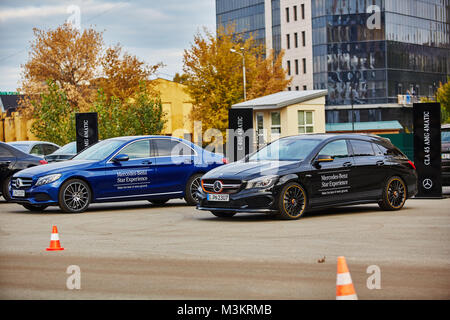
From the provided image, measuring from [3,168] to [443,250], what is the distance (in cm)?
1247

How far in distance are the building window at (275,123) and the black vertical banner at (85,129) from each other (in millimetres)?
26943

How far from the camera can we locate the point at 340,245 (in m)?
9.98

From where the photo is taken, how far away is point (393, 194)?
50.2 feet

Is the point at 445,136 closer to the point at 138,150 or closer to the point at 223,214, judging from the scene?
the point at 223,214

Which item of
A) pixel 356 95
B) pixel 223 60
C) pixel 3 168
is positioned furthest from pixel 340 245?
pixel 356 95

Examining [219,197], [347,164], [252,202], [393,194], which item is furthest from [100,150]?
[393,194]

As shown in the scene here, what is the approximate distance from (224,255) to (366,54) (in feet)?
294

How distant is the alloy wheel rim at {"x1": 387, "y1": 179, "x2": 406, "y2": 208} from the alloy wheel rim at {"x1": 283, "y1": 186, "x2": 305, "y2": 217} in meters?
2.45

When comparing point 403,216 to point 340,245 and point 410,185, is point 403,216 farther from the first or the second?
point 340,245

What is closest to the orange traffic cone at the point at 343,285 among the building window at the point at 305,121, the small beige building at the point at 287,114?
the small beige building at the point at 287,114

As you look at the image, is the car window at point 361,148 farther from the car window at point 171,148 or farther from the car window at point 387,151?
the car window at point 171,148

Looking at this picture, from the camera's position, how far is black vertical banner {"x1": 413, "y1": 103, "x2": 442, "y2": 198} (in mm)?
17922

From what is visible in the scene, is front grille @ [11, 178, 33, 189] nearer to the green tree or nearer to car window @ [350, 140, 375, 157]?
car window @ [350, 140, 375, 157]

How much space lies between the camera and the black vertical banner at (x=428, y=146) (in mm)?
17922
